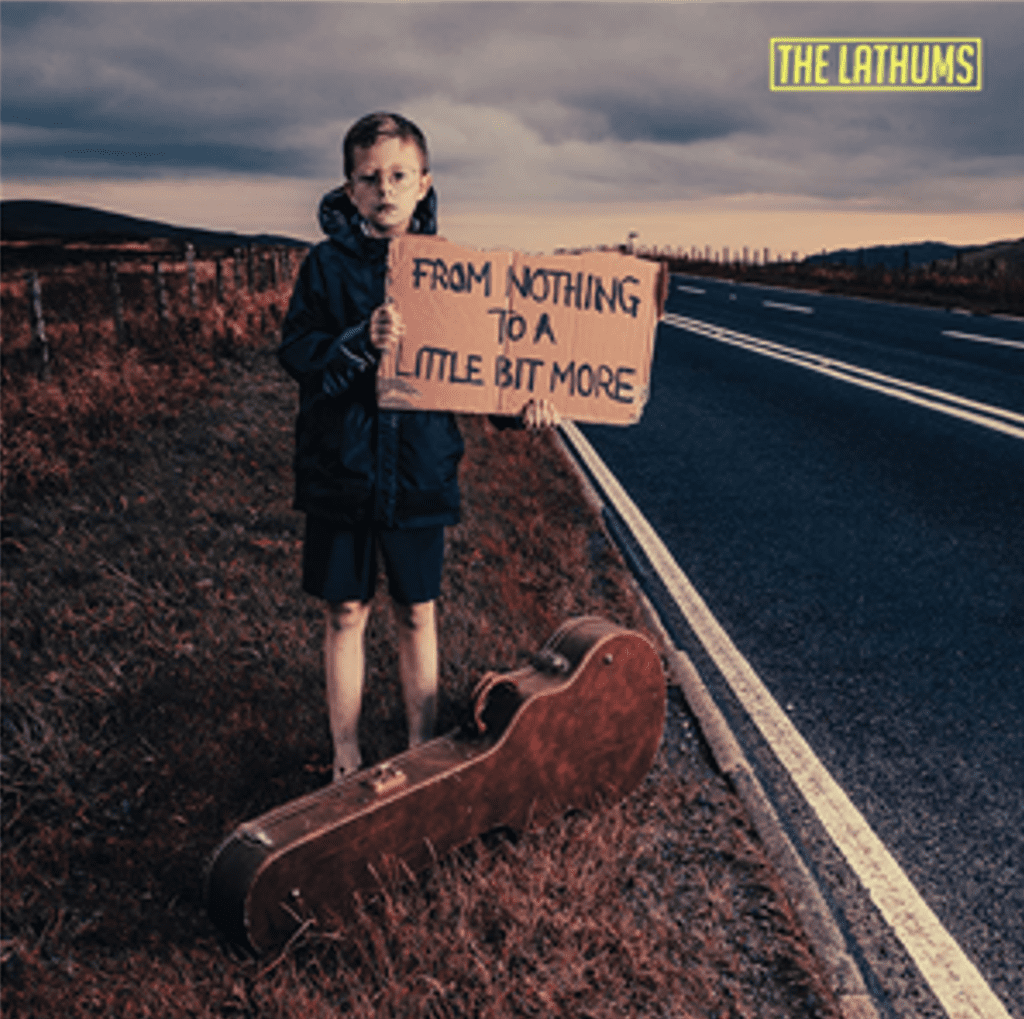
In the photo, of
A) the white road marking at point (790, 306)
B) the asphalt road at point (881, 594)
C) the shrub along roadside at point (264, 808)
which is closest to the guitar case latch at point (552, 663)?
the shrub along roadside at point (264, 808)

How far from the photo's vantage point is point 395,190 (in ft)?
8.16

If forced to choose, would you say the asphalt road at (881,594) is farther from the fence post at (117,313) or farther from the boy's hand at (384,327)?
the fence post at (117,313)

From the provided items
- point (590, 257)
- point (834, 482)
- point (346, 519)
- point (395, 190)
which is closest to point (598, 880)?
point (346, 519)

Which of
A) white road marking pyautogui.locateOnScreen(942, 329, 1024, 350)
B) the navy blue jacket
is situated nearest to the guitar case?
the navy blue jacket

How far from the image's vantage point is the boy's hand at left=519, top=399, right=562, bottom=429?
101 inches

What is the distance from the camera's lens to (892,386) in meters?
10.4

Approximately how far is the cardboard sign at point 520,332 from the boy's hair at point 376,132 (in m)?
0.30

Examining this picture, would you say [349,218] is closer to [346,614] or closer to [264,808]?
[346,614]

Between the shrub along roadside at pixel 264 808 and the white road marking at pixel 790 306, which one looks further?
the white road marking at pixel 790 306

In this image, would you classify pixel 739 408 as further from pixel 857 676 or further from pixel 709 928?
pixel 709 928

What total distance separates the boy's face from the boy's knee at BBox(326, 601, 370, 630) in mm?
1067

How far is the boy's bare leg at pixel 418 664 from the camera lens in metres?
2.93

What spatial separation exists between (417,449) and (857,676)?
2442 millimetres

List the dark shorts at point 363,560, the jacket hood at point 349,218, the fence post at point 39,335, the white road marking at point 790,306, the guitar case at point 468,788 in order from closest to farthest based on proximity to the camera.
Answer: the guitar case at point 468,788, the jacket hood at point 349,218, the dark shorts at point 363,560, the fence post at point 39,335, the white road marking at point 790,306
